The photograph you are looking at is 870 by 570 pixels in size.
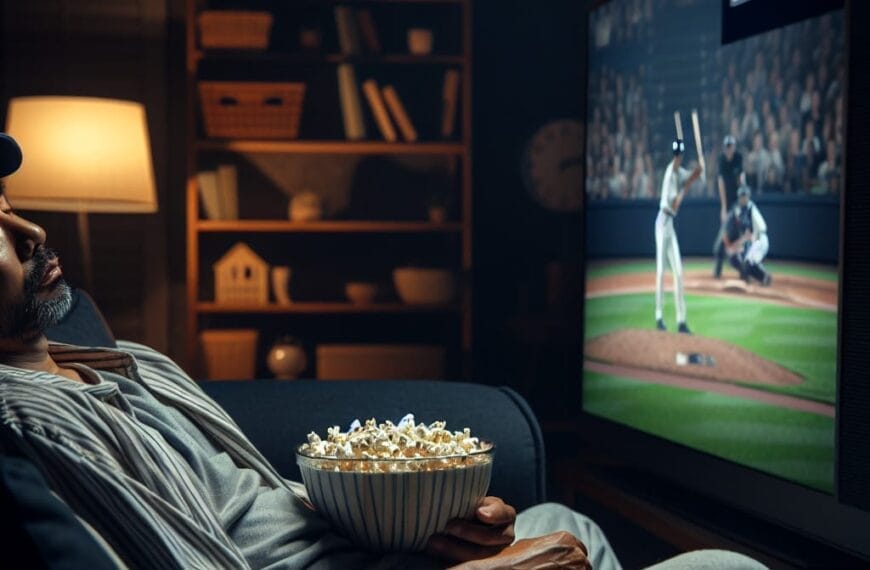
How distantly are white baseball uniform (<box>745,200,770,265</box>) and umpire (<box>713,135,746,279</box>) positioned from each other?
0.08 m

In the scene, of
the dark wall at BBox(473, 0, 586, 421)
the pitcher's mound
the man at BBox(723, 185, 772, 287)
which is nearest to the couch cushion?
the pitcher's mound

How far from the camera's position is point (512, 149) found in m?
4.89

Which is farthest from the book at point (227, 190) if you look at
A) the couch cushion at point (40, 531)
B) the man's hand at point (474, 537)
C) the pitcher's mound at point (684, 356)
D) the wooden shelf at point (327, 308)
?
the couch cushion at point (40, 531)

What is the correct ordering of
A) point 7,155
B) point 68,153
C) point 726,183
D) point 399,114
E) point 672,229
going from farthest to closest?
point 399,114 → point 68,153 → point 672,229 → point 726,183 → point 7,155

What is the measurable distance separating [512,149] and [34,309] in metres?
3.64

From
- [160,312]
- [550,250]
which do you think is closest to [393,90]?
[550,250]

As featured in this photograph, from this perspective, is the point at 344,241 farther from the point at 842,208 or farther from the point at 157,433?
the point at 157,433

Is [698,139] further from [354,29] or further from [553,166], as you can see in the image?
[553,166]

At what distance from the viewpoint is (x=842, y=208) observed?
6.66ft

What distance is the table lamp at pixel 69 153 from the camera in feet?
11.3

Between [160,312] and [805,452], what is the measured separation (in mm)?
3095

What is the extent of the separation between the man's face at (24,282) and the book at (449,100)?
9.98ft

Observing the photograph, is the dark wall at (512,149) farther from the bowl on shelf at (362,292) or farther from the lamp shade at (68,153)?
the lamp shade at (68,153)

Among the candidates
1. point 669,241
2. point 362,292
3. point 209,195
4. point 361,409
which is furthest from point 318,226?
point 361,409
